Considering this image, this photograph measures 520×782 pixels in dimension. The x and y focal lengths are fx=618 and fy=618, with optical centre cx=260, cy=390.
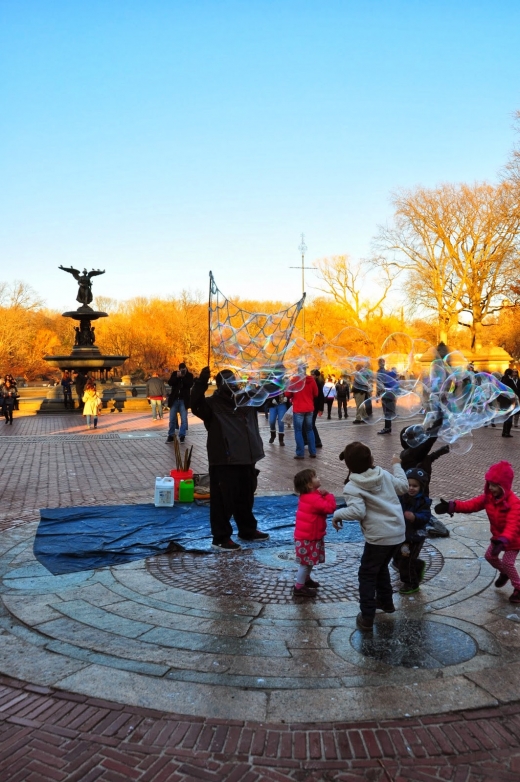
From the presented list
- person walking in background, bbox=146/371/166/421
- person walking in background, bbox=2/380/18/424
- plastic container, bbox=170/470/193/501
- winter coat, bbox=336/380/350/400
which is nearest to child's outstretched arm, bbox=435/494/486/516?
plastic container, bbox=170/470/193/501

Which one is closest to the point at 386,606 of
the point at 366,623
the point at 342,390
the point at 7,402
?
the point at 366,623

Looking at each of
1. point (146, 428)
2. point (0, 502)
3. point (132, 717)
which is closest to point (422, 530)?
point (132, 717)

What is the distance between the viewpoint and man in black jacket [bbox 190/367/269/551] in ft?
21.0

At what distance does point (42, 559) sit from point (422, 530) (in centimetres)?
357

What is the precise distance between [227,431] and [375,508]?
235 centimetres

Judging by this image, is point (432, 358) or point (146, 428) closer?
point (432, 358)

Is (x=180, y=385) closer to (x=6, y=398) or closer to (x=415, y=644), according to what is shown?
(x=6, y=398)

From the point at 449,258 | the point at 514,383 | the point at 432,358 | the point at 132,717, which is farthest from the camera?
the point at 449,258

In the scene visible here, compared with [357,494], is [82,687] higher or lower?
lower

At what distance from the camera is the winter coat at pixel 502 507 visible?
484cm

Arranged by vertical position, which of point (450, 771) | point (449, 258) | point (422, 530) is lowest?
point (450, 771)

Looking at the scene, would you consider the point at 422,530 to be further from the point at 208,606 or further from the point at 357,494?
the point at 208,606

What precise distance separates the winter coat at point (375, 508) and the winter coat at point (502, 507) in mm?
907

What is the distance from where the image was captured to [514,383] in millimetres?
16172
